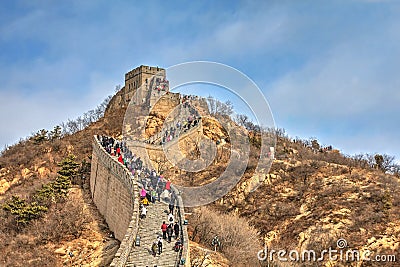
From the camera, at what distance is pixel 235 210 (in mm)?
37781

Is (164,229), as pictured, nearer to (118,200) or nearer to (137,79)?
(118,200)

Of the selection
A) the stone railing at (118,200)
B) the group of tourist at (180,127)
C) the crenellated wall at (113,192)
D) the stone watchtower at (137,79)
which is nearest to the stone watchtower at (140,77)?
the stone watchtower at (137,79)

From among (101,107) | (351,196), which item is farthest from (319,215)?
(101,107)

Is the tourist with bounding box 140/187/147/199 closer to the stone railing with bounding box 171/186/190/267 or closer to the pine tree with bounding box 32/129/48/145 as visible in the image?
the stone railing with bounding box 171/186/190/267

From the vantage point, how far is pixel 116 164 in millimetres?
27750

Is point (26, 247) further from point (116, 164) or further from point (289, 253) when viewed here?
point (289, 253)

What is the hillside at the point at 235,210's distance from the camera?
26569 mm
